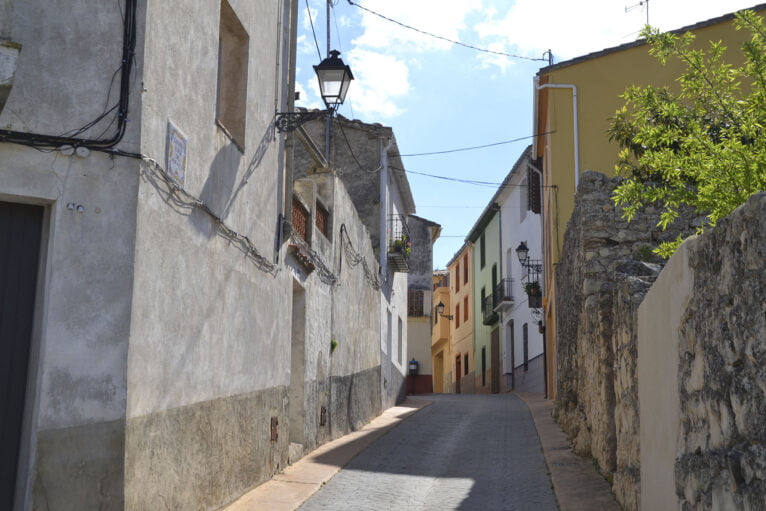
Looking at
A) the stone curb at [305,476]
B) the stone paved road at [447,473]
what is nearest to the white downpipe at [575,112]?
the stone paved road at [447,473]

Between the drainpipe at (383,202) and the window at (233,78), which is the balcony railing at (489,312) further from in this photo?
the window at (233,78)

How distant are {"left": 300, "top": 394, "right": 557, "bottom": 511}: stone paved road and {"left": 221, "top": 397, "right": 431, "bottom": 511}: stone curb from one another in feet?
0.40

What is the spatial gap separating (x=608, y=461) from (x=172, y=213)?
4716 millimetres

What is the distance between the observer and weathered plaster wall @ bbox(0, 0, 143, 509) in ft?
15.8

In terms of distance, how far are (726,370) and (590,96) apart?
13.6 metres

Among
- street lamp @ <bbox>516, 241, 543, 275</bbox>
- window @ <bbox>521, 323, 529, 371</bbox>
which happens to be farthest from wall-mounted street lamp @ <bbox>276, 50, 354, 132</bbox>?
window @ <bbox>521, 323, 529, 371</bbox>

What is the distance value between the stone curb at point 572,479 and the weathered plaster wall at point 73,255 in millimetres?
3987

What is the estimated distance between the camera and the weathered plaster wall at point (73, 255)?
4.81 m

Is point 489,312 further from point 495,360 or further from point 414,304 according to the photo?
point 414,304

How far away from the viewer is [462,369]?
40.5m

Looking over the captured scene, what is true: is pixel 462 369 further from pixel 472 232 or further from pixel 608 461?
pixel 608 461

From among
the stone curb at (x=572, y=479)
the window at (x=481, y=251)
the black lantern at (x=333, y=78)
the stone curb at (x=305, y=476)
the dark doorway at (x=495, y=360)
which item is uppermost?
the window at (x=481, y=251)

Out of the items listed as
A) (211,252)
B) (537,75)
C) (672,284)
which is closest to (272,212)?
(211,252)

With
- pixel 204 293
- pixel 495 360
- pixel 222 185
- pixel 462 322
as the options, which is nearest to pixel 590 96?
pixel 222 185
